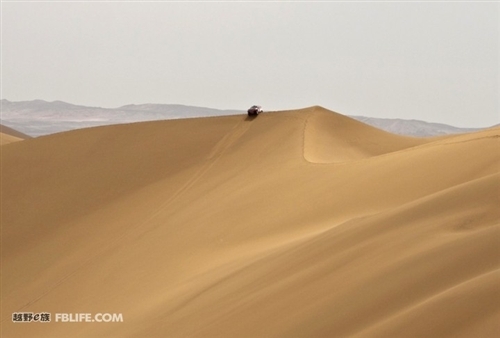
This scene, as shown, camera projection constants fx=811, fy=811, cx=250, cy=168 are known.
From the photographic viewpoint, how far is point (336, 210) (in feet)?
47.9

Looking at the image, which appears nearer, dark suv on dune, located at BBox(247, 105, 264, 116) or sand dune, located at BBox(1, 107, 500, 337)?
sand dune, located at BBox(1, 107, 500, 337)

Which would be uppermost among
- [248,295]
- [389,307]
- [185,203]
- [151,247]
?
[185,203]

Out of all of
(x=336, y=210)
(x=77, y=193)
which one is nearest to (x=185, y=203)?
(x=77, y=193)

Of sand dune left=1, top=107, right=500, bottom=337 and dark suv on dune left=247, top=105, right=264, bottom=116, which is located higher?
dark suv on dune left=247, top=105, right=264, bottom=116

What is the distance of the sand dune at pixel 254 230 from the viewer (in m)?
8.02

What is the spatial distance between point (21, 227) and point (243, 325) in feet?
45.2

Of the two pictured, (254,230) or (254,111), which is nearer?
(254,230)

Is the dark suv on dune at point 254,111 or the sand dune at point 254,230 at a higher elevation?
the dark suv on dune at point 254,111

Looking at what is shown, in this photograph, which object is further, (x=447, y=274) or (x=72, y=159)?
(x=72, y=159)

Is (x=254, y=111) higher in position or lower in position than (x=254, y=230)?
higher

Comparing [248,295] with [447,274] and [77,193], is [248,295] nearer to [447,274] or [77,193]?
[447,274]

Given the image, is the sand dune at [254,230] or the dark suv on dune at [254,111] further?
the dark suv on dune at [254,111]

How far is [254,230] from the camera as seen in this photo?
50.3ft

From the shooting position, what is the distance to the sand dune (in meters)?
8.02
